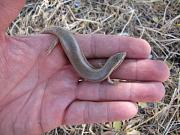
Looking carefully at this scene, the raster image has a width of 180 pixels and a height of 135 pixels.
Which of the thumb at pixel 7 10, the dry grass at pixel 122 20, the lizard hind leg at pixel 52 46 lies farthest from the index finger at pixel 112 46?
the dry grass at pixel 122 20

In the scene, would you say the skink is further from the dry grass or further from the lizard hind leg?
the dry grass

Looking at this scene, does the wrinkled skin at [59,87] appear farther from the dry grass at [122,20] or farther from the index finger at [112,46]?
the dry grass at [122,20]

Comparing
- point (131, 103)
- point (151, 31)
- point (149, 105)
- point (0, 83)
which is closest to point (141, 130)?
point (149, 105)

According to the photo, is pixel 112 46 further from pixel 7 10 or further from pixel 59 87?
pixel 7 10

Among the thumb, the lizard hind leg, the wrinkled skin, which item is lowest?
the wrinkled skin

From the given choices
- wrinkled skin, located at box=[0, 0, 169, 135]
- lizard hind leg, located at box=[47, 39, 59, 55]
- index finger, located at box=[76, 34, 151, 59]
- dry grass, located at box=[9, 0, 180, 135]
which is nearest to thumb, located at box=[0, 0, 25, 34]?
wrinkled skin, located at box=[0, 0, 169, 135]

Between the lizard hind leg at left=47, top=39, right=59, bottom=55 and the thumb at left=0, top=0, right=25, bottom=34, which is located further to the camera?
the lizard hind leg at left=47, top=39, right=59, bottom=55

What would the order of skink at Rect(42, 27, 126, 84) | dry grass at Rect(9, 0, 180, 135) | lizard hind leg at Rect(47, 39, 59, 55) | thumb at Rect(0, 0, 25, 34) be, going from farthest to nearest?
1. dry grass at Rect(9, 0, 180, 135)
2. lizard hind leg at Rect(47, 39, 59, 55)
3. skink at Rect(42, 27, 126, 84)
4. thumb at Rect(0, 0, 25, 34)
